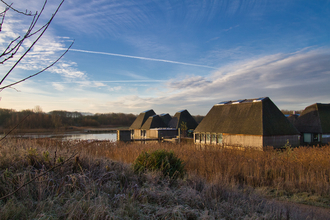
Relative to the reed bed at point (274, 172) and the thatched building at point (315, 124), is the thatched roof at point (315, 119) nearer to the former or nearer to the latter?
the thatched building at point (315, 124)

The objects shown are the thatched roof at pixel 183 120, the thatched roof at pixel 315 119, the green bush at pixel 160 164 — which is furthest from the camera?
the thatched roof at pixel 183 120

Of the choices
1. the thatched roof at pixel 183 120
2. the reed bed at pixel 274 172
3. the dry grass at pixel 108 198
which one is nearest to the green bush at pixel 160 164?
the dry grass at pixel 108 198

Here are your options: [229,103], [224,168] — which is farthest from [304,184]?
[229,103]

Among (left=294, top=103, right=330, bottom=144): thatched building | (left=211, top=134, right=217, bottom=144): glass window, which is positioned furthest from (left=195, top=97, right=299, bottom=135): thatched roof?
(left=294, top=103, right=330, bottom=144): thatched building

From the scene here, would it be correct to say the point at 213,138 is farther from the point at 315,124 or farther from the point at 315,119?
the point at 315,119

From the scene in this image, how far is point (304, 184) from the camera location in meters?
6.71

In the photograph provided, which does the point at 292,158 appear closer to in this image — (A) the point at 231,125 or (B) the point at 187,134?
(A) the point at 231,125

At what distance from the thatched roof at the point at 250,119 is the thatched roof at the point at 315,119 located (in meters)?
7.88

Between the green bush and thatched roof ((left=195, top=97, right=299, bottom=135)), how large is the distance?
12699mm

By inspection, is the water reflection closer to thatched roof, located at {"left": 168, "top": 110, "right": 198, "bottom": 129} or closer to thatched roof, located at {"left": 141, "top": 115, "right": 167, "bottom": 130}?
thatched roof, located at {"left": 141, "top": 115, "right": 167, "bottom": 130}

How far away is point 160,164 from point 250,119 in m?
14.7

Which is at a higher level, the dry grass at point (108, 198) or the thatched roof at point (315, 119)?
the thatched roof at point (315, 119)

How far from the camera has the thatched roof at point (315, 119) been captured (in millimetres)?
23359

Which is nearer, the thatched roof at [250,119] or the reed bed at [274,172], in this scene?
the reed bed at [274,172]
